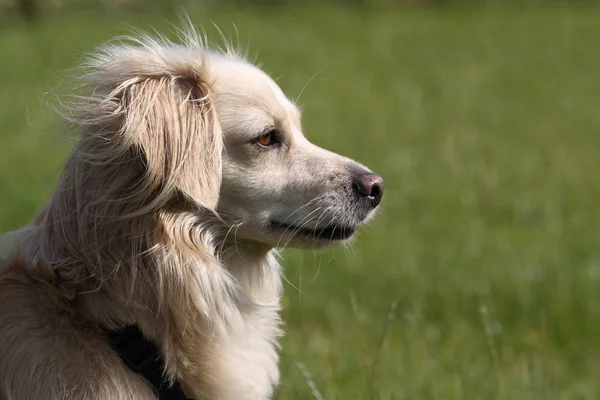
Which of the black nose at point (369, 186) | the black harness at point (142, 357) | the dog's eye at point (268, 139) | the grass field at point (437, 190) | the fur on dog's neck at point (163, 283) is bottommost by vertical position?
the grass field at point (437, 190)

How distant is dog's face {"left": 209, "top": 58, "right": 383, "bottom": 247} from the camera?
3.48 metres

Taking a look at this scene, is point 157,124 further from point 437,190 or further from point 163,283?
point 437,190

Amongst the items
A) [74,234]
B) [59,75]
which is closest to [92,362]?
[74,234]

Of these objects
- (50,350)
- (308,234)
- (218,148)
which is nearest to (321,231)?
(308,234)

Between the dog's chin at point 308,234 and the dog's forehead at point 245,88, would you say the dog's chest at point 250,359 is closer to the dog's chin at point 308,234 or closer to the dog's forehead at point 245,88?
the dog's chin at point 308,234

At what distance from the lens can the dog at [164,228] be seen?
3.17 metres

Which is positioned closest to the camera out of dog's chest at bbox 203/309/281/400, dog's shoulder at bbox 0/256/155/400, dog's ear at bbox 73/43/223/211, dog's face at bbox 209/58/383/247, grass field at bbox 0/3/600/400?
dog's shoulder at bbox 0/256/155/400

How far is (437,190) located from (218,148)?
554 centimetres

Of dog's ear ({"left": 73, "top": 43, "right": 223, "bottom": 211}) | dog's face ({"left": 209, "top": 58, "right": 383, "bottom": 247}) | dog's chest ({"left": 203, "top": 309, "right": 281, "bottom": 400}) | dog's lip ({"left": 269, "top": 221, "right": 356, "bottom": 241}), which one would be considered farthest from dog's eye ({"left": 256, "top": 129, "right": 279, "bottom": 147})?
dog's chest ({"left": 203, "top": 309, "right": 281, "bottom": 400})

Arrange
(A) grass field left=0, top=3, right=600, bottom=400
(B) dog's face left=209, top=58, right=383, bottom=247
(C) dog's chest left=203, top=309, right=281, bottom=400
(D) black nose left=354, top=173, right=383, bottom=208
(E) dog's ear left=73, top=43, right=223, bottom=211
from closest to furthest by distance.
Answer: (E) dog's ear left=73, top=43, right=223, bottom=211 → (C) dog's chest left=203, top=309, right=281, bottom=400 → (B) dog's face left=209, top=58, right=383, bottom=247 → (D) black nose left=354, top=173, right=383, bottom=208 → (A) grass field left=0, top=3, right=600, bottom=400

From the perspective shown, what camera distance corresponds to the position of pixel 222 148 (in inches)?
135

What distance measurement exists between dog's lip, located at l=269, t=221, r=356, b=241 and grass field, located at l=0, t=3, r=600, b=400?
455 mm

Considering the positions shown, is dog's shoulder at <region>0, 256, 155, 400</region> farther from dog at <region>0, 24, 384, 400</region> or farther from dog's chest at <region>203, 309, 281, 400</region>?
dog's chest at <region>203, 309, 281, 400</region>

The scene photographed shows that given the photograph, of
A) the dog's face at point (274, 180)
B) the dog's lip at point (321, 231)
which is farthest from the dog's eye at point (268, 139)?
the dog's lip at point (321, 231)
